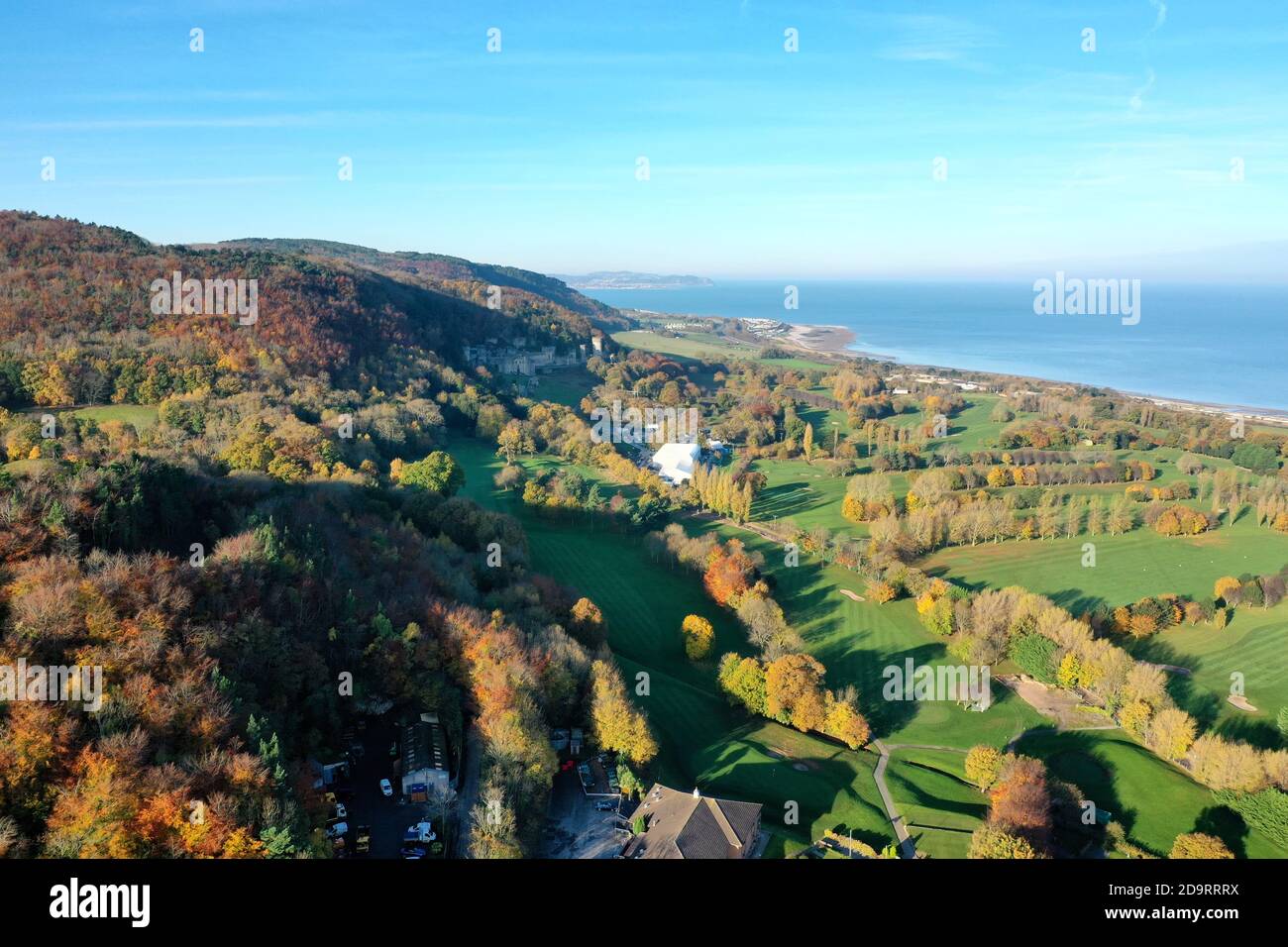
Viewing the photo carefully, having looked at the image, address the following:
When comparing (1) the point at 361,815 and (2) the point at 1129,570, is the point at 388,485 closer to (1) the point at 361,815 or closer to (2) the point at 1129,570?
(1) the point at 361,815

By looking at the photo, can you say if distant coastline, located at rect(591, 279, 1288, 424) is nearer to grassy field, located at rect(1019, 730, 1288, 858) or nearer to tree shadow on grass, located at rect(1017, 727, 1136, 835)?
grassy field, located at rect(1019, 730, 1288, 858)

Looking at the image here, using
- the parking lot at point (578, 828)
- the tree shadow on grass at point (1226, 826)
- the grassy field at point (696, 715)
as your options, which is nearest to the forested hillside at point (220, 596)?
the parking lot at point (578, 828)

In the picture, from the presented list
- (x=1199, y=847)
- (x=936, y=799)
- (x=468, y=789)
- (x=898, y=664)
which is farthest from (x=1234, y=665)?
(x=468, y=789)

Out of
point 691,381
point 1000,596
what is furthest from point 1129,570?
point 691,381

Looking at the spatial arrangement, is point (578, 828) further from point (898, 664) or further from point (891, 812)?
point (898, 664)

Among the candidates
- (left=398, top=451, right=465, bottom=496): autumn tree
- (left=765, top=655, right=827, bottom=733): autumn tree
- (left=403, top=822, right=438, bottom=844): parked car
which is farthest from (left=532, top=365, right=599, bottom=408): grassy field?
(left=403, top=822, right=438, bottom=844): parked car

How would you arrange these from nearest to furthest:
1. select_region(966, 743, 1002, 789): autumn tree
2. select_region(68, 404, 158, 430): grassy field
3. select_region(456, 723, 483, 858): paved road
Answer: select_region(456, 723, 483, 858): paved road
select_region(966, 743, 1002, 789): autumn tree
select_region(68, 404, 158, 430): grassy field
